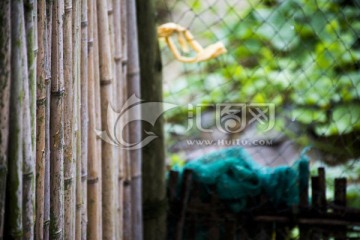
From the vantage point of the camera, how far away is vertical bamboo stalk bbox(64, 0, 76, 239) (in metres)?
1.16

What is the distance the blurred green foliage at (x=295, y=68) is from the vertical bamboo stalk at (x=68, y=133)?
1.68 metres

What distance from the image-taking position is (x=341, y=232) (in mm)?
1912

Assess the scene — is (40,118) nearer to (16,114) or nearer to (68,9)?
(16,114)

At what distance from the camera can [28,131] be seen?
0.95 meters

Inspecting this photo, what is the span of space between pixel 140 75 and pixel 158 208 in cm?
44

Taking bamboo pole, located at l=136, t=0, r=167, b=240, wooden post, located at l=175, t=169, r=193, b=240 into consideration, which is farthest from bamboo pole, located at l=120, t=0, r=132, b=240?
wooden post, located at l=175, t=169, r=193, b=240

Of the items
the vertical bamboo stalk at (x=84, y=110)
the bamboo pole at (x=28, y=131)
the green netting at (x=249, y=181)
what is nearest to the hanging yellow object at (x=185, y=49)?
the green netting at (x=249, y=181)

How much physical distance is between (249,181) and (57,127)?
993 millimetres

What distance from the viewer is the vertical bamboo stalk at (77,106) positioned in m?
1.20

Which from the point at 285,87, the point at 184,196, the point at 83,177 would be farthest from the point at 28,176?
the point at 285,87

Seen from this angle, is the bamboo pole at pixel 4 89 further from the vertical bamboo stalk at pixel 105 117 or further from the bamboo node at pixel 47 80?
the vertical bamboo stalk at pixel 105 117

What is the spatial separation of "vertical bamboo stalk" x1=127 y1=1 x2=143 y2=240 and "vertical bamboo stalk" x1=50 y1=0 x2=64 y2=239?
1.91 ft

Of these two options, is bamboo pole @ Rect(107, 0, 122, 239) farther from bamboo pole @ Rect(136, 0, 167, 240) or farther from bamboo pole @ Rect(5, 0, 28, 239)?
bamboo pole @ Rect(5, 0, 28, 239)

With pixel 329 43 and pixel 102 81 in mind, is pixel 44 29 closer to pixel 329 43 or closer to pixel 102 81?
pixel 102 81
